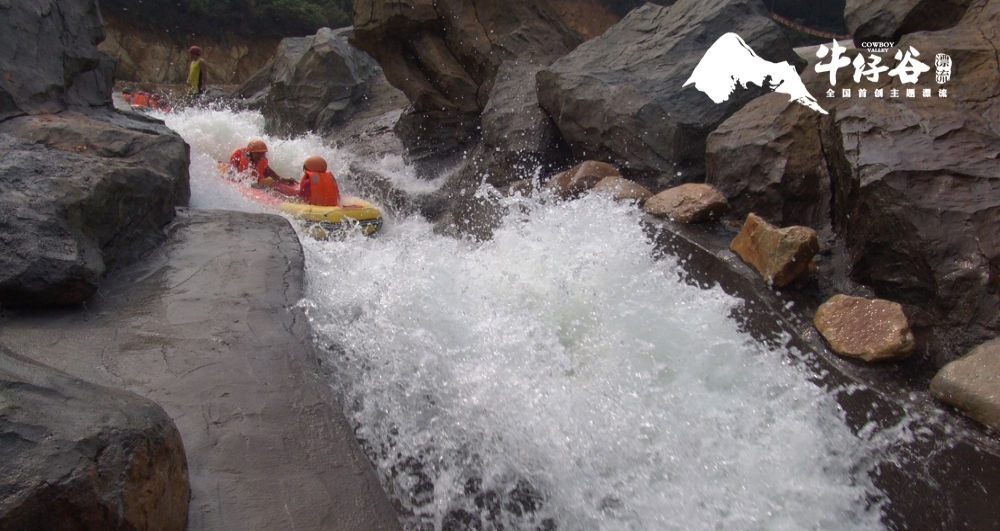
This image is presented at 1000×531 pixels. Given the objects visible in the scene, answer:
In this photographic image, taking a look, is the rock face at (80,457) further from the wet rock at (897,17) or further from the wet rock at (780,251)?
the wet rock at (897,17)

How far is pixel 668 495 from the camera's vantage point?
2.66 m

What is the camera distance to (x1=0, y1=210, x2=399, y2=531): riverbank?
2105 mm

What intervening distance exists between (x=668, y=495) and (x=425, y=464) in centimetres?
96

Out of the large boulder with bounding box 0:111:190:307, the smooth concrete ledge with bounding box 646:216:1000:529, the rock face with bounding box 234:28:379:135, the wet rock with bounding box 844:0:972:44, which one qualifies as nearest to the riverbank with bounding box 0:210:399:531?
the large boulder with bounding box 0:111:190:307

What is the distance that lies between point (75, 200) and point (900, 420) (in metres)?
4.19

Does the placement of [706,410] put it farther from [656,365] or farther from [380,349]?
[380,349]

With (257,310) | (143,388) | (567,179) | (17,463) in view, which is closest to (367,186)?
(567,179)

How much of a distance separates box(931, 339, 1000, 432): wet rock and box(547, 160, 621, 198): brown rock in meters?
3.03

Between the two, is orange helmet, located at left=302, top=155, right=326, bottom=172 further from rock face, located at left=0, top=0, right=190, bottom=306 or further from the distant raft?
rock face, located at left=0, top=0, right=190, bottom=306

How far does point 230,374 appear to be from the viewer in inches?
106

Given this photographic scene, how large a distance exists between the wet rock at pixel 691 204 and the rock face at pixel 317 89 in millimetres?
8351

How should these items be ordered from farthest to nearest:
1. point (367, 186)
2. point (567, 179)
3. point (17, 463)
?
point (367, 186) → point (567, 179) → point (17, 463)

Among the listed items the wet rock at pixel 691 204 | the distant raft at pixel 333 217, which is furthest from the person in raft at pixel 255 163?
the wet rock at pixel 691 204

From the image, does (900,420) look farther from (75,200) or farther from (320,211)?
(320,211)
